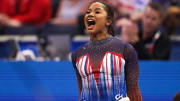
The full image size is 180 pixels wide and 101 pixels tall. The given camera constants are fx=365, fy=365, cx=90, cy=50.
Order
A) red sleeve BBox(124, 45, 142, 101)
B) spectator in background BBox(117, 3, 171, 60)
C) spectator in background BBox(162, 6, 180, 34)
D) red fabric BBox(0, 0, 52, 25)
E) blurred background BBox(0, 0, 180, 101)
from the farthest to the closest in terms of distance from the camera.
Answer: red fabric BBox(0, 0, 52, 25) < spectator in background BBox(162, 6, 180, 34) < spectator in background BBox(117, 3, 171, 60) < blurred background BBox(0, 0, 180, 101) < red sleeve BBox(124, 45, 142, 101)

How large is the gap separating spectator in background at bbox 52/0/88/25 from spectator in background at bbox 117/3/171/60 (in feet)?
3.15

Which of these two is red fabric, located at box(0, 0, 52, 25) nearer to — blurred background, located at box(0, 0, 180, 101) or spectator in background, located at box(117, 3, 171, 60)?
blurred background, located at box(0, 0, 180, 101)

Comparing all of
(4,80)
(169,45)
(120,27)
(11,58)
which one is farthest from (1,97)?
(169,45)

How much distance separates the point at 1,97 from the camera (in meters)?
3.02

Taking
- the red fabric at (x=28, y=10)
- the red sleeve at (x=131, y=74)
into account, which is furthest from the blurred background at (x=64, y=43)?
the red sleeve at (x=131, y=74)

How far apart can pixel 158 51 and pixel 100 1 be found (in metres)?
1.90

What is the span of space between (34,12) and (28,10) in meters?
0.10

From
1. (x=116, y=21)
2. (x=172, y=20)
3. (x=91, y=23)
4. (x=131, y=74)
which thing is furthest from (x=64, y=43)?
(x=131, y=74)

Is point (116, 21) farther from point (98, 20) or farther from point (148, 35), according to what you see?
point (98, 20)

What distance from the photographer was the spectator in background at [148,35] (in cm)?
382

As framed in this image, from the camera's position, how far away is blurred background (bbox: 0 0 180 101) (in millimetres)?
3072

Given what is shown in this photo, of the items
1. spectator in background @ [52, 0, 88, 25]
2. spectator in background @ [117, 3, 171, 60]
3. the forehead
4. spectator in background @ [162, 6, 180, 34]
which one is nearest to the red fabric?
spectator in background @ [52, 0, 88, 25]

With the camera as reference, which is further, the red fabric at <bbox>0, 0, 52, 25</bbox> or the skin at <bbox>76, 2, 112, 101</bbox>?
the red fabric at <bbox>0, 0, 52, 25</bbox>

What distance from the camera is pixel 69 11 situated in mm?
5055
